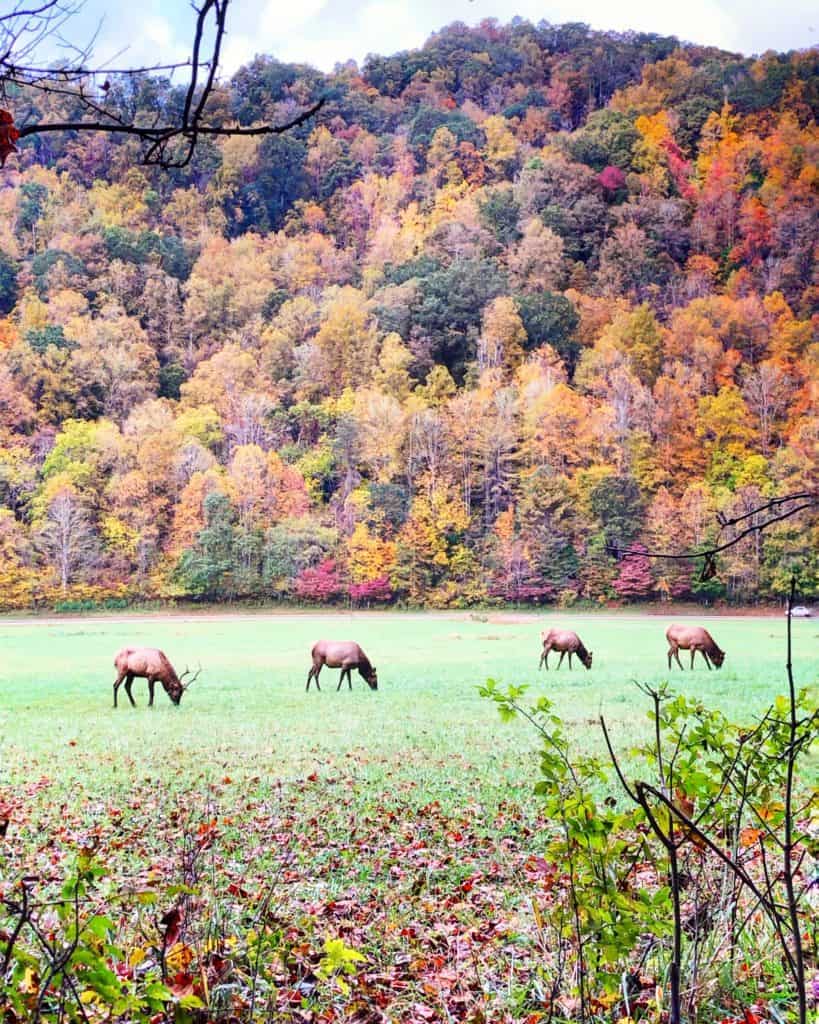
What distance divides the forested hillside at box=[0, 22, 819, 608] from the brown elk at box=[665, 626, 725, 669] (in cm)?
153

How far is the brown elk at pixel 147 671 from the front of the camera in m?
6.66

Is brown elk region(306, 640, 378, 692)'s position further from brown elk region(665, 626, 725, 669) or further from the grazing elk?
brown elk region(665, 626, 725, 669)

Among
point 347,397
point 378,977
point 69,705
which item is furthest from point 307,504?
point 378,977

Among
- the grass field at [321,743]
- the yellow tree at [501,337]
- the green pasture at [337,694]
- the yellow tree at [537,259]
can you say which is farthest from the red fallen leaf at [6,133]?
the yellow tree at [537,259]

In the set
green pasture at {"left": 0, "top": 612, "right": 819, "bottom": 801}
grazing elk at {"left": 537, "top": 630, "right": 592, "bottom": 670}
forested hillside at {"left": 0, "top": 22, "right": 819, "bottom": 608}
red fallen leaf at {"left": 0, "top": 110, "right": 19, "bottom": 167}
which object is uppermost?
forested hillside at {"left": 0, "top": 22, "right": 819, "bottom": 608}

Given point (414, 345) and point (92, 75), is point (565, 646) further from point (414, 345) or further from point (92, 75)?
point (414, 345)

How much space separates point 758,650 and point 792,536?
94.0 inches

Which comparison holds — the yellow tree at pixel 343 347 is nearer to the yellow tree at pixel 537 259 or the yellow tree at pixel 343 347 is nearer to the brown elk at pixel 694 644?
the yellow tree at pixel 537 259

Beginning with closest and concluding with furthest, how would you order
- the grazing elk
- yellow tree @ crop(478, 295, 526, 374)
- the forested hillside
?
1. the grazing elk
2. the forested hillside
3. yellow tree @ crop(478, 295, 526, 374)

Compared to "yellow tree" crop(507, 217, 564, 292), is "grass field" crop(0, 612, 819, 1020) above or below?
below

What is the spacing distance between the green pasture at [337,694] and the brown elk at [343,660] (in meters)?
0.17

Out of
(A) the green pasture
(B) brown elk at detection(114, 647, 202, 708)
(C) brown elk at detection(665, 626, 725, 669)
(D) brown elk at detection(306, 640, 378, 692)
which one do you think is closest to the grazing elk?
(A) the green pasture

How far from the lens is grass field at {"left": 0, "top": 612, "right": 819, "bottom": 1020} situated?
307 cm

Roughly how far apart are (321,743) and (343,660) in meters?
2.34
